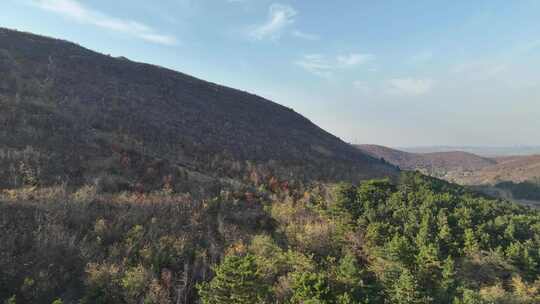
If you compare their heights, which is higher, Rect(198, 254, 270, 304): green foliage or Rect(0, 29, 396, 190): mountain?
Rect(0, 29, 396, 190): mountain

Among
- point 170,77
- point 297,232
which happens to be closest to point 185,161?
point 297,232

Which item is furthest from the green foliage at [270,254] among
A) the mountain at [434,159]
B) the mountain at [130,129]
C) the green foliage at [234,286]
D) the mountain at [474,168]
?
the mountain at [434,159]

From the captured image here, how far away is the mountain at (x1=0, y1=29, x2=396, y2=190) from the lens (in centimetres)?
1355

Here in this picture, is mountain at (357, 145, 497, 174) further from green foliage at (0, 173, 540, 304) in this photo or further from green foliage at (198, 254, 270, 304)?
green foliage at (198, 254, 270, 304)

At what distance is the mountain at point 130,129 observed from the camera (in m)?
13.6

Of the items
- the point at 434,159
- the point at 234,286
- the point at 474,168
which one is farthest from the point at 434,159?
the point at 234,286

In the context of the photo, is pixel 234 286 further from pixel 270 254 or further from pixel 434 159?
pixel 434 159

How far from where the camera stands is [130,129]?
21.8 m

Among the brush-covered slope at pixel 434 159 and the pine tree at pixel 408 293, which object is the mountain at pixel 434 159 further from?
the pine tree at pixel 408 293

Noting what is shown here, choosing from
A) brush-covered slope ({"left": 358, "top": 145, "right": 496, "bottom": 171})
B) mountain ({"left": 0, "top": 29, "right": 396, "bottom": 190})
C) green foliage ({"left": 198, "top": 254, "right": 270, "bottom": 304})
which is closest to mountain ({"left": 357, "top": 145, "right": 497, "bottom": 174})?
Result: brush-covered slope ({"left": 358, "top": 145, "right": 496, "bottom": 171})

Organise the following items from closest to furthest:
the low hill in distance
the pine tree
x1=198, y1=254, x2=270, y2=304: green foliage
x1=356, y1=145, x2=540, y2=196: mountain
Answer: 1. x1=198, y1=254, x2=270, y2=304: green foliage
2. the pine tree
3. the low hill in distance
4. x1=356, y1=145, x2=540, y2=196: mountain

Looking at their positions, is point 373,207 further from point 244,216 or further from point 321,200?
point 244,216

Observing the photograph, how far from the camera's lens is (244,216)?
37.9 ft

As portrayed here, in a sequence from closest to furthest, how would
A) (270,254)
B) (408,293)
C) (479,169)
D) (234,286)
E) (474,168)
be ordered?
(234,286) → (408,293) → (270,254) → (479,169) → (474,168)
